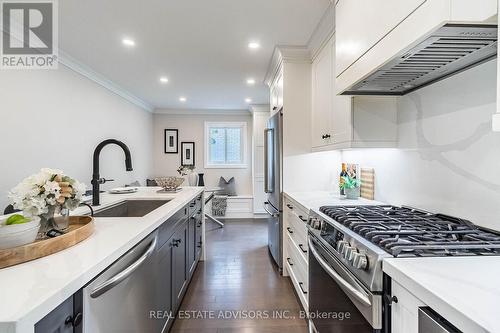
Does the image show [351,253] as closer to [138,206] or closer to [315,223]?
[315,223]

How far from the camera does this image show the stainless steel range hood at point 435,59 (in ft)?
2.94

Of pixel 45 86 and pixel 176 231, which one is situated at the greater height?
pixel 45 86

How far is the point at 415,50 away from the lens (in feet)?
3.37

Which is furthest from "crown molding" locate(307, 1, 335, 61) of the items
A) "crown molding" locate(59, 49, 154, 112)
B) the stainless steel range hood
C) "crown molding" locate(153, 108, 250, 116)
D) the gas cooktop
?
"crown molding" locate(153, 108, 250, 116)

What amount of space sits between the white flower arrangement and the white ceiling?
5.31 ft

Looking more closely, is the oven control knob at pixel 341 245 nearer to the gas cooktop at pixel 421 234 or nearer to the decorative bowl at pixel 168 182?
the gas cooktop at pixel 421 234

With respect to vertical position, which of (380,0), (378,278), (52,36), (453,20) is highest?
(52,36)

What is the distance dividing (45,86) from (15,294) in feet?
9.59

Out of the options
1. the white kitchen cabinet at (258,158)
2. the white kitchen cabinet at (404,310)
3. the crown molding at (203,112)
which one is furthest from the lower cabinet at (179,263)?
the crown molding at (203,112)

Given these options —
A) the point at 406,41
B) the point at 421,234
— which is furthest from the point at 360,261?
the point at 406,41

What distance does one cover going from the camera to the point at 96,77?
11.8 ft

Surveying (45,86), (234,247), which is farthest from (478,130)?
(45,86)

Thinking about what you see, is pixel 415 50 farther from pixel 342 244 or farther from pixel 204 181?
pixel 204 181

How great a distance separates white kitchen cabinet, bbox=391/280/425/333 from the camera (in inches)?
28.5
